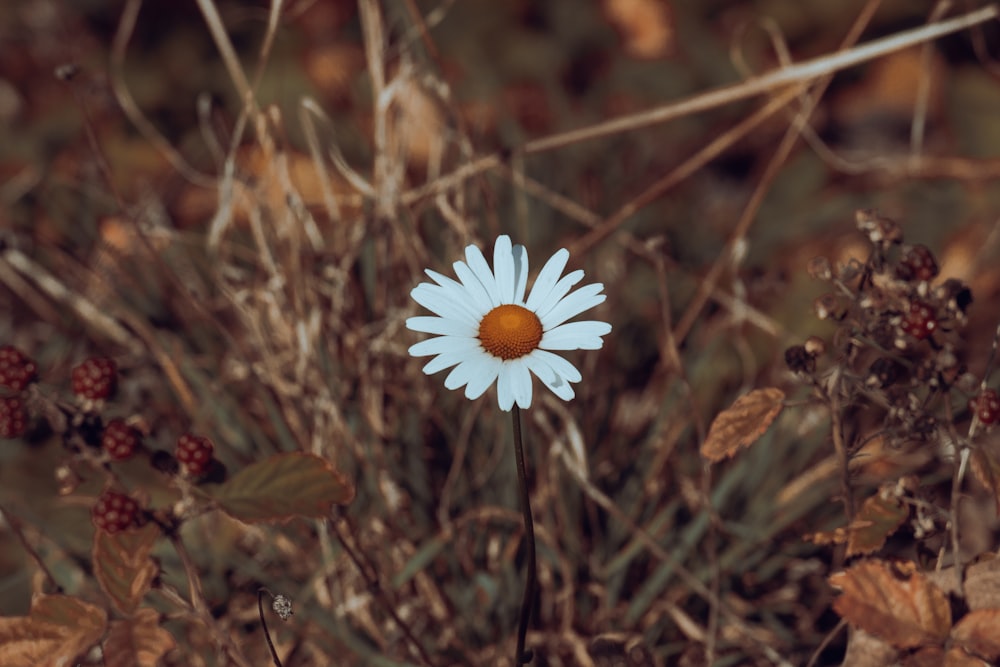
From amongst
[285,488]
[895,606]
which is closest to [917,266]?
[895,606]

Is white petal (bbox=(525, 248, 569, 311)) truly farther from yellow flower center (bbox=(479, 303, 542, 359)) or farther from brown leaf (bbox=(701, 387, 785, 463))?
brown leaf (bbox=(701, 387, 785, 463))

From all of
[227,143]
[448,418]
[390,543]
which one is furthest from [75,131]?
[390,543]

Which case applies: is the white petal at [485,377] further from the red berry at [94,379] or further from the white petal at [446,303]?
the red berry at [94,379]

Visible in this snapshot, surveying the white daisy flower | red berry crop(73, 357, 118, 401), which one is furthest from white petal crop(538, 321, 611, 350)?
red berry crop(73, 357, 118, 401)

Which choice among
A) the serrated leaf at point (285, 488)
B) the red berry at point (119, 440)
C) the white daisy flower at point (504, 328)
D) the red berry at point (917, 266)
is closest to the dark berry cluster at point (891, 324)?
the red berry at point (917, 266)

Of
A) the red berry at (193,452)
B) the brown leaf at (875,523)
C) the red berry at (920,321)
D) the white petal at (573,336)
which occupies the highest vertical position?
the red berry at (920,321)

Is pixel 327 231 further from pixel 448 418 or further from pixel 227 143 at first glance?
pixel 448 418
